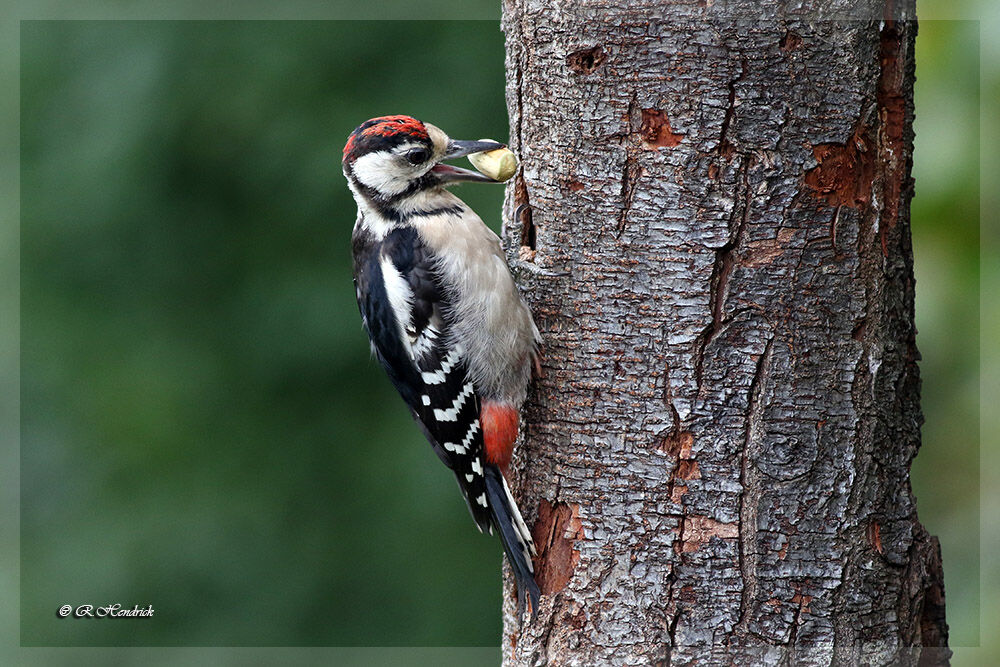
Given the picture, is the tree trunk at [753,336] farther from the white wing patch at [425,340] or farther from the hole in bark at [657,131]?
the white wing patch at [425,340]

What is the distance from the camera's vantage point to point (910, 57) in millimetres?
2252

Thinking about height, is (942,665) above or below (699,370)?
below

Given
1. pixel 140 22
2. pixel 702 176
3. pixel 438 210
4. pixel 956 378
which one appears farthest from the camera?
pixel 140 22

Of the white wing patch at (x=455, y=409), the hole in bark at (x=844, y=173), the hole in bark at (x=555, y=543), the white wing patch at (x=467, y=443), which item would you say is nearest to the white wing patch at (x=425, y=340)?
the white wing patch at (x=455, y=409)

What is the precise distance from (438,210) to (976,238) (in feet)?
4.81

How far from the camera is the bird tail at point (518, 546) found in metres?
2.46

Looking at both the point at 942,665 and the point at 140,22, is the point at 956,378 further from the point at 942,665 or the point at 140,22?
the point at 140,22

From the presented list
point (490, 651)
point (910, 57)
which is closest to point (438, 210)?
point (910, 57)

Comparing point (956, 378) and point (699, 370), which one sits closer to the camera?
point (699, 370)

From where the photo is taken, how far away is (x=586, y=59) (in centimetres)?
232

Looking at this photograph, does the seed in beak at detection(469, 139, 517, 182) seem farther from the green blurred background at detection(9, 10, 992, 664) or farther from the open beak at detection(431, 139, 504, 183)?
the green blurred background at detection(9, 10, 992, 664)

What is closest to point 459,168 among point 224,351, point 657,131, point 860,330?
point 657,131

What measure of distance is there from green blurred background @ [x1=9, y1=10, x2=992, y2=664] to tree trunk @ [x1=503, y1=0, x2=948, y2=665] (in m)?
1.70

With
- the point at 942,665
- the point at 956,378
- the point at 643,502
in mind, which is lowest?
the point at 942,665
